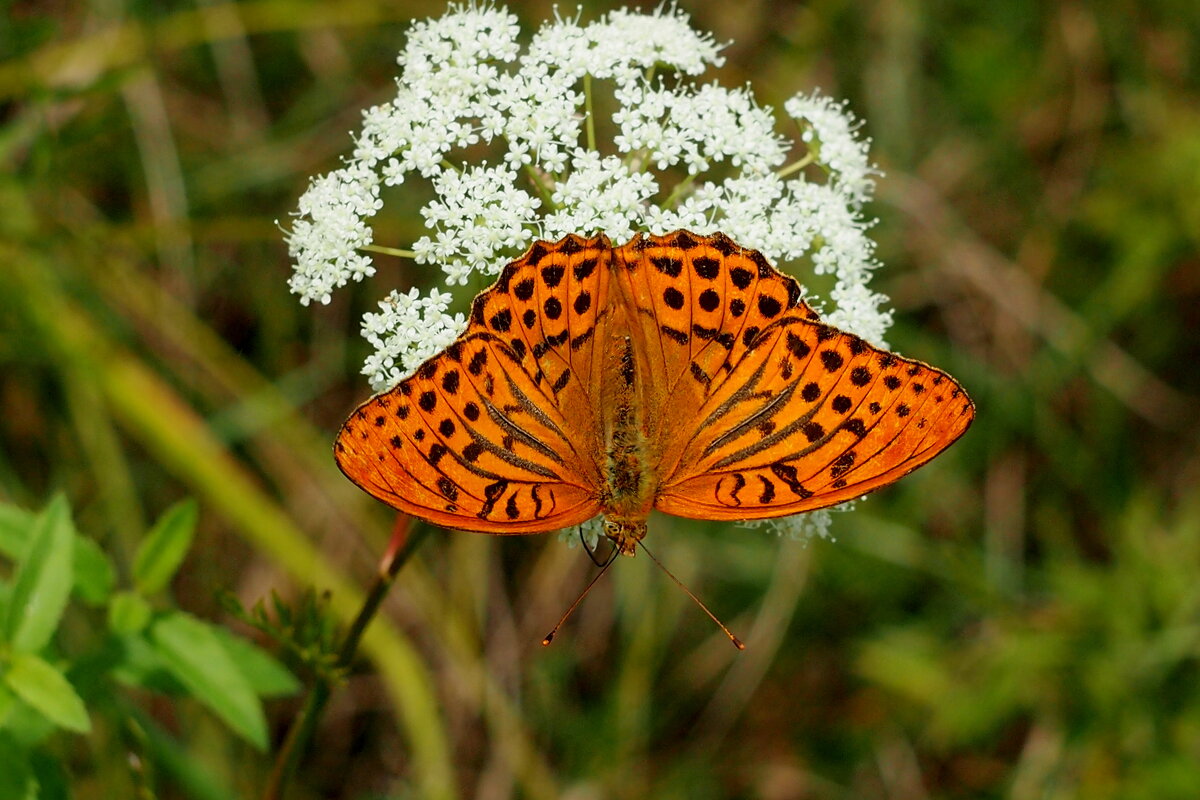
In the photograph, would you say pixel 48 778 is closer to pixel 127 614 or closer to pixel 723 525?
pixel 127 614

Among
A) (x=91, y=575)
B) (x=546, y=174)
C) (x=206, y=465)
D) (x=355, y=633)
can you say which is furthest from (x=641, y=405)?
(x=206, y=465)

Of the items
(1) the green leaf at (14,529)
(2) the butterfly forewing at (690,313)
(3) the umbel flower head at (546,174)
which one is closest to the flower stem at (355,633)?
(3) the umbel flower head at (546,174)

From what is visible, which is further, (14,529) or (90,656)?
(14,529)

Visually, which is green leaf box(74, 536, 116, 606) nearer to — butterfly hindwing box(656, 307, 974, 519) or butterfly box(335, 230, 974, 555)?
butterfly box(335, 230, 974, 555)

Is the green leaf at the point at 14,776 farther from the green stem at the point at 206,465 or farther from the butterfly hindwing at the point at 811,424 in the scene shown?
the green stem at the point at 206,465

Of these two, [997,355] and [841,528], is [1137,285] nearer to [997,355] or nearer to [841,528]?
[997,355]

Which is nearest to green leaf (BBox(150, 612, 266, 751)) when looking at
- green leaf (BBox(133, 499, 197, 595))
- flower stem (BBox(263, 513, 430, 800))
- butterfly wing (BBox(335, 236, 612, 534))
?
flower stem (BBox(263, 513, 430, 800))
